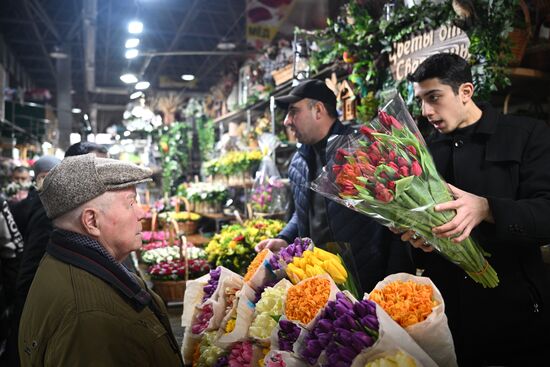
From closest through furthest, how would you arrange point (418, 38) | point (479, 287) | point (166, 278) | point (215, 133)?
point (479, 287)
point (418, 38)
point (166, 278)
point (215, 133)

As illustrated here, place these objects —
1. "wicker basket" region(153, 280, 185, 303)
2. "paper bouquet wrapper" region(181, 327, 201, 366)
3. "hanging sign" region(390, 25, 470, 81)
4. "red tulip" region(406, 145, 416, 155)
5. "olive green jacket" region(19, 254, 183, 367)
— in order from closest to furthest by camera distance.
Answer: "olive green jacket" region(19, 254, 183, 367) → "red tulip" region(406, 145, 416, 155) → "paper bouquet wrapper" region(181, 327, 201, 366) → "hanging sign" region(390, 25, 470, 81) → "wicker basket" region(153, 280, 185, 303)

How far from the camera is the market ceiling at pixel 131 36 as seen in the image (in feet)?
41.7

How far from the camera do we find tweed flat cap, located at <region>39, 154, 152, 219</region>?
158cm

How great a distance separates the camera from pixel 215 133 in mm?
10531

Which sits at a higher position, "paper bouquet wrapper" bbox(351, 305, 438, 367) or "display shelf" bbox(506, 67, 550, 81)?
"display shelf" bbox(506, 67, 550, 81)

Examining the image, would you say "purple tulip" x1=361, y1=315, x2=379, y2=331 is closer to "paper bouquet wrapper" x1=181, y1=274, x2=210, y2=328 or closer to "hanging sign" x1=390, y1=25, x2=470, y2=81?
"paper bouquet wrapper" x1=181, y1=274, x2=210, y2=328

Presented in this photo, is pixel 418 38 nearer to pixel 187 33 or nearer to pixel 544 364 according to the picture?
pixel 544 364

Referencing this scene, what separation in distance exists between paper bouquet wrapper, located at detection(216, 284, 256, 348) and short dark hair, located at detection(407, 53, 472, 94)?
107 centimetres

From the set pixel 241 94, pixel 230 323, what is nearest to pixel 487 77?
pixel 230 323

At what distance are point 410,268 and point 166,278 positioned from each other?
1955 millimetres

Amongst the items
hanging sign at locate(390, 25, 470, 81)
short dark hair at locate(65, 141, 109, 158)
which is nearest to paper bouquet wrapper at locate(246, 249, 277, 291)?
hanging sign at locate(390, 25, 470, 81)

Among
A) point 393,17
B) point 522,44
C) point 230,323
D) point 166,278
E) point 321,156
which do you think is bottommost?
point 166,278

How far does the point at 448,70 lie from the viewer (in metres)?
1.86

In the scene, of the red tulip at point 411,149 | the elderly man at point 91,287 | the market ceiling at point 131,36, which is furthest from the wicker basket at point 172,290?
the market ceiling at point 131,36
